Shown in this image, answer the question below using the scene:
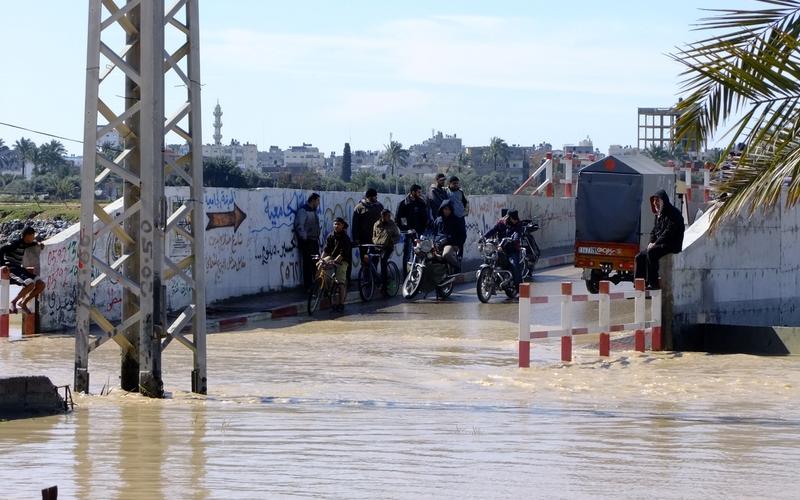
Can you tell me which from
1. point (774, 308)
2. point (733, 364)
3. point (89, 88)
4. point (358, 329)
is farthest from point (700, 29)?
point (774, 308)

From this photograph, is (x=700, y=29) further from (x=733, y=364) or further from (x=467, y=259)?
(x=467, y=259)

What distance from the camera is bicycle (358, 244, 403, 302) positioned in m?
23.5

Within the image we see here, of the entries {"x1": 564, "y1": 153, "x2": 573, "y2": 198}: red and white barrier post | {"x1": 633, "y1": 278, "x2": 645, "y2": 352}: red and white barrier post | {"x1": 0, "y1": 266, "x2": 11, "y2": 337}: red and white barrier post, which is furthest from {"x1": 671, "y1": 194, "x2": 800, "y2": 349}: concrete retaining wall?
{"x1": 564, "y1": 153, "x2": 573, "y2": 198}: red and white barrier post

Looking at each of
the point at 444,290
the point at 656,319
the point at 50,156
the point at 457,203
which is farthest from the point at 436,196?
the point at 50,156

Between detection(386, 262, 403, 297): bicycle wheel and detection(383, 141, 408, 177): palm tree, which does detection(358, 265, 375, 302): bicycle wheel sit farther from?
detection(383, 141, 408, 177): palm tree

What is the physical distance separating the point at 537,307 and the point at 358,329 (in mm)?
4391

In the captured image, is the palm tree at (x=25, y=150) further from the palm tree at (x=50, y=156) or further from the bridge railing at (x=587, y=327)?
the bridge railing at (x=587, y=327)

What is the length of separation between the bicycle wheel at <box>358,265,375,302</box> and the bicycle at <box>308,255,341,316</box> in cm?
164

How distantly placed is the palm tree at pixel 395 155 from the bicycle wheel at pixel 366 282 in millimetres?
119867

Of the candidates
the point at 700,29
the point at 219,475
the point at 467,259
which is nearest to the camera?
the point at 219,475

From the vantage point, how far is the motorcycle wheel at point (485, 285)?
23094 mm

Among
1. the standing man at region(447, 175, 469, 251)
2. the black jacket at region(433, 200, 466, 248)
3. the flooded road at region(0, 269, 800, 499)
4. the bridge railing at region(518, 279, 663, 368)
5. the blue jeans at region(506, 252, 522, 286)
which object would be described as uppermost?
the standing man at region(447, 175, 469, 251)

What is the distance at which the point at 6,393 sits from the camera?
10.5m

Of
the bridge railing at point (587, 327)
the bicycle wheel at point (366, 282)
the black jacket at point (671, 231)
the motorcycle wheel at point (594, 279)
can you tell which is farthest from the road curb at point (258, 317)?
the black jacket at point (671, 231)
